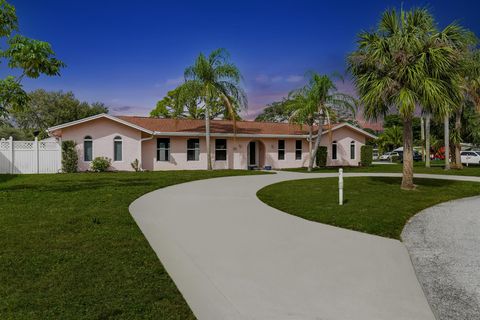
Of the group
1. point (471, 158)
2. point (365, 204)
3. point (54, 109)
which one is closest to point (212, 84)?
point (365, 204)

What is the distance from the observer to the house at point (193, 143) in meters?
22.2

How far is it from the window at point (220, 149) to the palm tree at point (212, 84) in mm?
2104

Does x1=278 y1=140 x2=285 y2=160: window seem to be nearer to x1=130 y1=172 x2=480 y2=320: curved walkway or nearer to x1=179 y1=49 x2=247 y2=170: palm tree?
x1=179 y1=49 x2=247 y2=170: palm tree

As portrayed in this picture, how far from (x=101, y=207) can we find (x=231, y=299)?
258 inches

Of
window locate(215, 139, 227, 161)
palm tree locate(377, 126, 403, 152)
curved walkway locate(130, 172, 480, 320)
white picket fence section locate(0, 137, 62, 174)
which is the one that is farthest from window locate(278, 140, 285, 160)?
palm tree locate(377, 126, 403, 152)

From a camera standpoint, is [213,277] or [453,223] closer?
[213,277]

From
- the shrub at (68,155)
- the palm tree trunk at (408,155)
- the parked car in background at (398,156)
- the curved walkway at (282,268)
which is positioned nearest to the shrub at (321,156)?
the palm tree trunk at (408,155)

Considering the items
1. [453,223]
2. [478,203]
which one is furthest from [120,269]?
[478,203]

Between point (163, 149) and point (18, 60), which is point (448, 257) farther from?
point (163, 149)

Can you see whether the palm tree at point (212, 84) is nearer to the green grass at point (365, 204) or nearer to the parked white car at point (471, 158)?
the green grass at point (365, 204)

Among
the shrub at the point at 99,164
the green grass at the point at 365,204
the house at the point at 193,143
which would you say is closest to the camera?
the green grass at the point at 365,204

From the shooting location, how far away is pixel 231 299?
358 centimetres

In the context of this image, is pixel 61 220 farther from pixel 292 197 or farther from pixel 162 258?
pixel 292 197

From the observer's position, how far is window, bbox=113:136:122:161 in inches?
893
